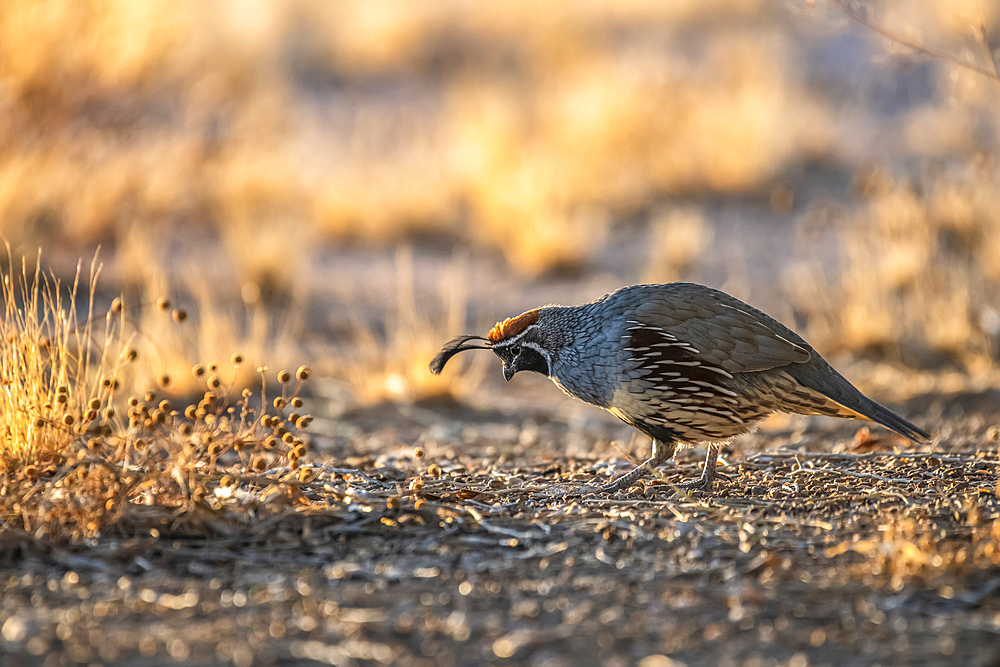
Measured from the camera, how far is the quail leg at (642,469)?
4270 mm

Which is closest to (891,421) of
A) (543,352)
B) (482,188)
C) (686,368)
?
(686,368)

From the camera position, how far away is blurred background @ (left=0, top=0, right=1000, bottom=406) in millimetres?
8211

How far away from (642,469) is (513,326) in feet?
2.60

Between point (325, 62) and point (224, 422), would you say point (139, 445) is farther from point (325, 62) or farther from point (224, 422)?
point (325, 62)

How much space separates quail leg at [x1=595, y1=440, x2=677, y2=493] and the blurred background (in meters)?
1.97

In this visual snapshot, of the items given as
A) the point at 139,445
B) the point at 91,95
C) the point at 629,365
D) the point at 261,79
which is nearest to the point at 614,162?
the point at 261,79

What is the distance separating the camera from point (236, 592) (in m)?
3.19

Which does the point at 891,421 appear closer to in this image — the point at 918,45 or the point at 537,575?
the point at 918,45

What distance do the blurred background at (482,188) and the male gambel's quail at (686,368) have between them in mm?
1469

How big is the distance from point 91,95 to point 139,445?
20.9 ft

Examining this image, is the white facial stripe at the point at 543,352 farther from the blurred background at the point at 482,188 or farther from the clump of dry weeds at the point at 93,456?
the blurred background at the point at 482,188

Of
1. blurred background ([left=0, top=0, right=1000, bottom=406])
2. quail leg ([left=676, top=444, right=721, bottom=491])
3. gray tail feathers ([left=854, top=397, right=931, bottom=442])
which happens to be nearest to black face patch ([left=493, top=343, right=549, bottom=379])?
quail leg ([left=676, top=444, right=721, bottom=491])

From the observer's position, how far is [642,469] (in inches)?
171

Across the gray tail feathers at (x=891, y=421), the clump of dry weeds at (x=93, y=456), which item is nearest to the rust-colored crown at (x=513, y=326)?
the clump of dry weeds at (x=93, y=456)
